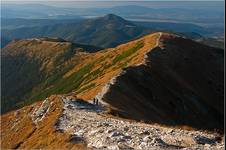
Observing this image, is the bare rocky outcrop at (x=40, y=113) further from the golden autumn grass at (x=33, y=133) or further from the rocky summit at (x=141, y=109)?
the golden autumn grass at (x=33, y=133)

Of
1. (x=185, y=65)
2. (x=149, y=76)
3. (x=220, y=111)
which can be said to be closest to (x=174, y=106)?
(x=149, y=76)

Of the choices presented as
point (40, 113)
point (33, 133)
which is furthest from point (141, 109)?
point (33, 133)

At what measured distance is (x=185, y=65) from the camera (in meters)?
124

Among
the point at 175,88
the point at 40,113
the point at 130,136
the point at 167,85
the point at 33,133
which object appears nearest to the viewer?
the point at 130,136

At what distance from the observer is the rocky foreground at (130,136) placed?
32969mm

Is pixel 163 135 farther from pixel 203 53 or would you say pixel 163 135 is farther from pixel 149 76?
pixel 203 53

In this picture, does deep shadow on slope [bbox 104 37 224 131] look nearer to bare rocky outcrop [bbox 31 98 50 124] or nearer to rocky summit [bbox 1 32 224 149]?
rocky summit [bbox 1 32 224 149]

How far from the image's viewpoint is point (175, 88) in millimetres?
101000

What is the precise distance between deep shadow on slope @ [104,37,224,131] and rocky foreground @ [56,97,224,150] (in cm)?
1071

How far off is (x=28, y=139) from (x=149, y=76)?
52.0 m

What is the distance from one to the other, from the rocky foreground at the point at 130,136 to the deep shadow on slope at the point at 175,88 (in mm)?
10711

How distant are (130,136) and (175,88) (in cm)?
6725

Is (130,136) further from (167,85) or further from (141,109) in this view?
(167,85)

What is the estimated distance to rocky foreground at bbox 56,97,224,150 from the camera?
33.0 metres
